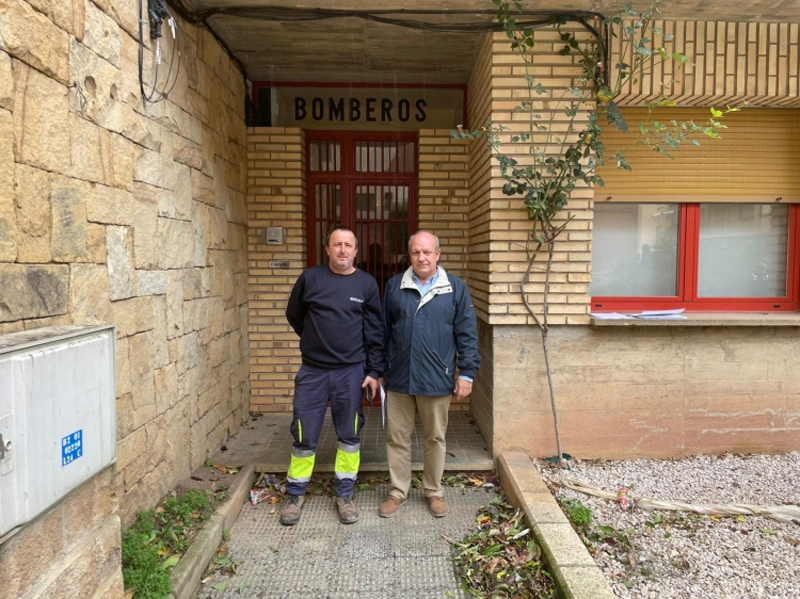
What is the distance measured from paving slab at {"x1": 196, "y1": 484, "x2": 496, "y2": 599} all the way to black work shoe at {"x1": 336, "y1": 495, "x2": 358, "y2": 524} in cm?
4

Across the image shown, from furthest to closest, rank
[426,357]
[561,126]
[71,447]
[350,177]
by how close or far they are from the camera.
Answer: [350,177], [561,126], [426,357], [71,447]

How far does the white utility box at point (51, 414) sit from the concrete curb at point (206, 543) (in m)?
1.05

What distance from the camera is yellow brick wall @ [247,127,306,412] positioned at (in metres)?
5.36

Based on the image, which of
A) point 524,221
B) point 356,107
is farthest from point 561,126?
point 356,107

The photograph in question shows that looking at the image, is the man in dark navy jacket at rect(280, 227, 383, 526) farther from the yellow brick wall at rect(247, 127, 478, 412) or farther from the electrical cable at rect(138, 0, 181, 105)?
the yellow brick wall at rect(247, 127, 478, 412)

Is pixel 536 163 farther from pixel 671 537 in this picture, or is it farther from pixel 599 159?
pixel 671 537

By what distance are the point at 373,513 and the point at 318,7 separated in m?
3.85

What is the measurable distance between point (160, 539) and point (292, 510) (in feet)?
2.94

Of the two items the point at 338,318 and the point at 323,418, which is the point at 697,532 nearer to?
the point at 323,418

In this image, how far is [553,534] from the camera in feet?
10.0

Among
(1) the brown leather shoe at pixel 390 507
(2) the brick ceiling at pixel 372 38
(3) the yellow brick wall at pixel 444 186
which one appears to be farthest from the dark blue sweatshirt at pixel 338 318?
(2) the brick ceiling at pixel 372 38

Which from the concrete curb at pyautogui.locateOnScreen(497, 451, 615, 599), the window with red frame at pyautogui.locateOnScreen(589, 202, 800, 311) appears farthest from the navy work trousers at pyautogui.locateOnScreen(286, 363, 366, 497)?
the window with red frame at pyautogui.locateOnScreen(589, 202, 800, 311)

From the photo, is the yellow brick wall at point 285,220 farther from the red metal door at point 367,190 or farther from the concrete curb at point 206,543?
the concrete curb at point 206,543

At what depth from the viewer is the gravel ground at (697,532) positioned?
2.85 meters
